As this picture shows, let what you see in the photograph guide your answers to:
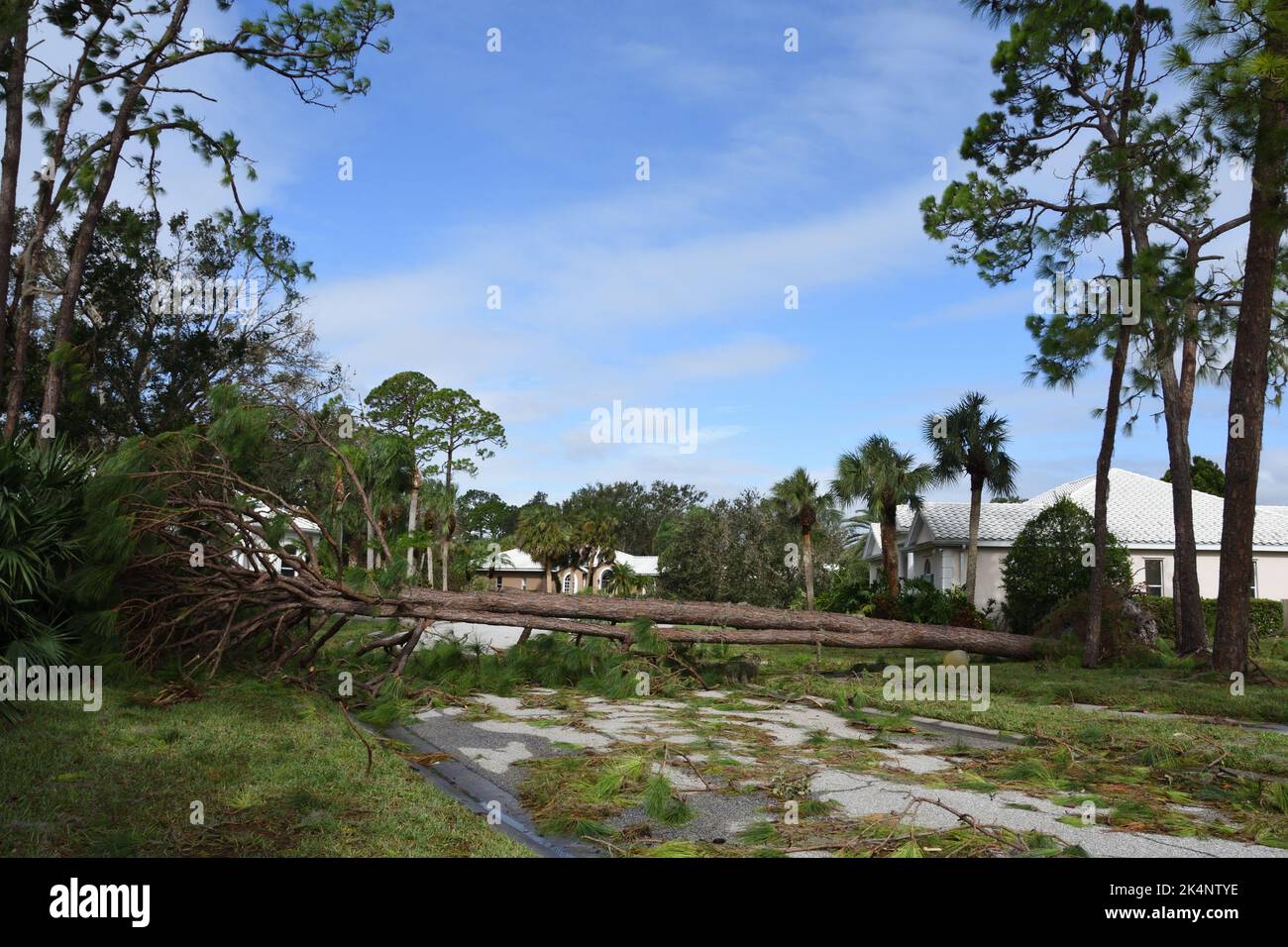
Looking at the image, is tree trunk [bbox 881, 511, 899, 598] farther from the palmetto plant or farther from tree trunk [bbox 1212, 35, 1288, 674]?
the palmetto plant

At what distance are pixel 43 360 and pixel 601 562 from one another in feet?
100

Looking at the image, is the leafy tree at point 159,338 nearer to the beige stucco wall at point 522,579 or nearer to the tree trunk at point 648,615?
the tree trunk at point 648,615

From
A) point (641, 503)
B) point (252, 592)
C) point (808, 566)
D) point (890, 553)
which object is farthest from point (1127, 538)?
point (641, 503)

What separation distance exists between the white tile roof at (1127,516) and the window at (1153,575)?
2.01 ft

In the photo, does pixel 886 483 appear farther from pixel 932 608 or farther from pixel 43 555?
pixel 43 555

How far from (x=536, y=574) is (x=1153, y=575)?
123 ft

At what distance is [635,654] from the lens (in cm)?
1238

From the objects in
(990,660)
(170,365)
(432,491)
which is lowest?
(990,660)

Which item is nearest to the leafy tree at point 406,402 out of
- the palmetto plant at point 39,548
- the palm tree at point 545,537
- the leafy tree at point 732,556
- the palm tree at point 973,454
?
the palm tree at point 545,537

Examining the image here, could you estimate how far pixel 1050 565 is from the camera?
24031 mm

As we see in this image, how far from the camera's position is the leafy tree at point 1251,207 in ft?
33.8

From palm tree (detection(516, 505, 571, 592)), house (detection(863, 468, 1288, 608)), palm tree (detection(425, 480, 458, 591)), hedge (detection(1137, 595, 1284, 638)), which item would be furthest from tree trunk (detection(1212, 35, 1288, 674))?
palm tree (detection(516, 505, 571, 592))
